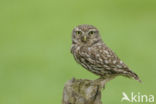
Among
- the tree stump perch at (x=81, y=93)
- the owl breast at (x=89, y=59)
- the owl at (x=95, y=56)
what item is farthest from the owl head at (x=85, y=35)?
the tree stump perch at (x=81, y=93)

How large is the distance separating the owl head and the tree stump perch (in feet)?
4.47

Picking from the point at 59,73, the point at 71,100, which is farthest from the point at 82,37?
the point at 59,73

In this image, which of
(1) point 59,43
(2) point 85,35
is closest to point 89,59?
(2) point 85,35

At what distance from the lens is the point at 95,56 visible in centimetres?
876

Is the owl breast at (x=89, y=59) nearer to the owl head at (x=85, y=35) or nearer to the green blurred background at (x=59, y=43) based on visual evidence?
the owl head at (x=85, y=35)

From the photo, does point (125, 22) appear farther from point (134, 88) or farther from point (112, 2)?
point (134, 88)

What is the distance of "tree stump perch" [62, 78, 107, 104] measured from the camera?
7656mm

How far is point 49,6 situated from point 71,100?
13.7 m

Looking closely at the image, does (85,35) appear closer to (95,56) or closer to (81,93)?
(95,56)

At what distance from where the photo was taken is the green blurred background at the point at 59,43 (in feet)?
44.3

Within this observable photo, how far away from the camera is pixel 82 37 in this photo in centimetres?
910

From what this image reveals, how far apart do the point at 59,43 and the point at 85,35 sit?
7.82 m

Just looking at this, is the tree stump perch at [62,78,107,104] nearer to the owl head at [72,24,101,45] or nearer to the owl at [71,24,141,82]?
the owl at [71,24,141,82]

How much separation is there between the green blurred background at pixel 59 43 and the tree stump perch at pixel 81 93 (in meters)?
4.83
